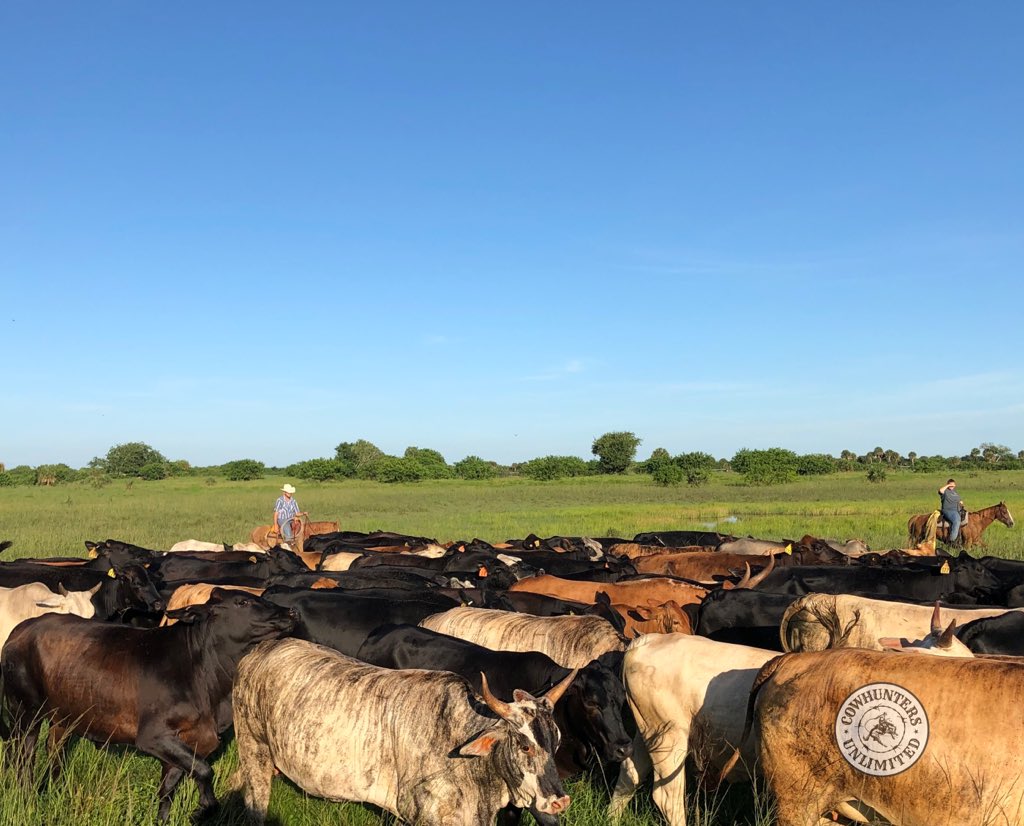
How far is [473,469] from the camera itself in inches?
3445

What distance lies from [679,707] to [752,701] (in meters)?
0.79

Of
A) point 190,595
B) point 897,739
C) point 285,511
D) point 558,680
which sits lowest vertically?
point 190,595

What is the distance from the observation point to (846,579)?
37.6 feet

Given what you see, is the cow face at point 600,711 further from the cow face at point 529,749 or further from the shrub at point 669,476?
the shrub at point 669,476

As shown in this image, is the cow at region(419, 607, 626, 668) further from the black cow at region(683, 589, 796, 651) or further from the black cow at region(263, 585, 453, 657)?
the black cow at region(683, 589, 796, 651)

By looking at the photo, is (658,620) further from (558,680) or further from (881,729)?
(881,729)

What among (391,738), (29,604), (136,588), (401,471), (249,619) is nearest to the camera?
(391,738)

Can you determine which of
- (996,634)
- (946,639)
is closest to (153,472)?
(996,634)

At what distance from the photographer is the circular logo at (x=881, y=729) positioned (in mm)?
4035

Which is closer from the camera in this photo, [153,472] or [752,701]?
[752,701]

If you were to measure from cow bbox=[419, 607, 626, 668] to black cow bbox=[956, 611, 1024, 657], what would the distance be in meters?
2.66

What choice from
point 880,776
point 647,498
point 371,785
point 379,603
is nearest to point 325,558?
point 379,603

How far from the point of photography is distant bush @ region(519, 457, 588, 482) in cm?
8188

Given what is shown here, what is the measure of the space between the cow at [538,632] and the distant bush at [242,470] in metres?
81.9
